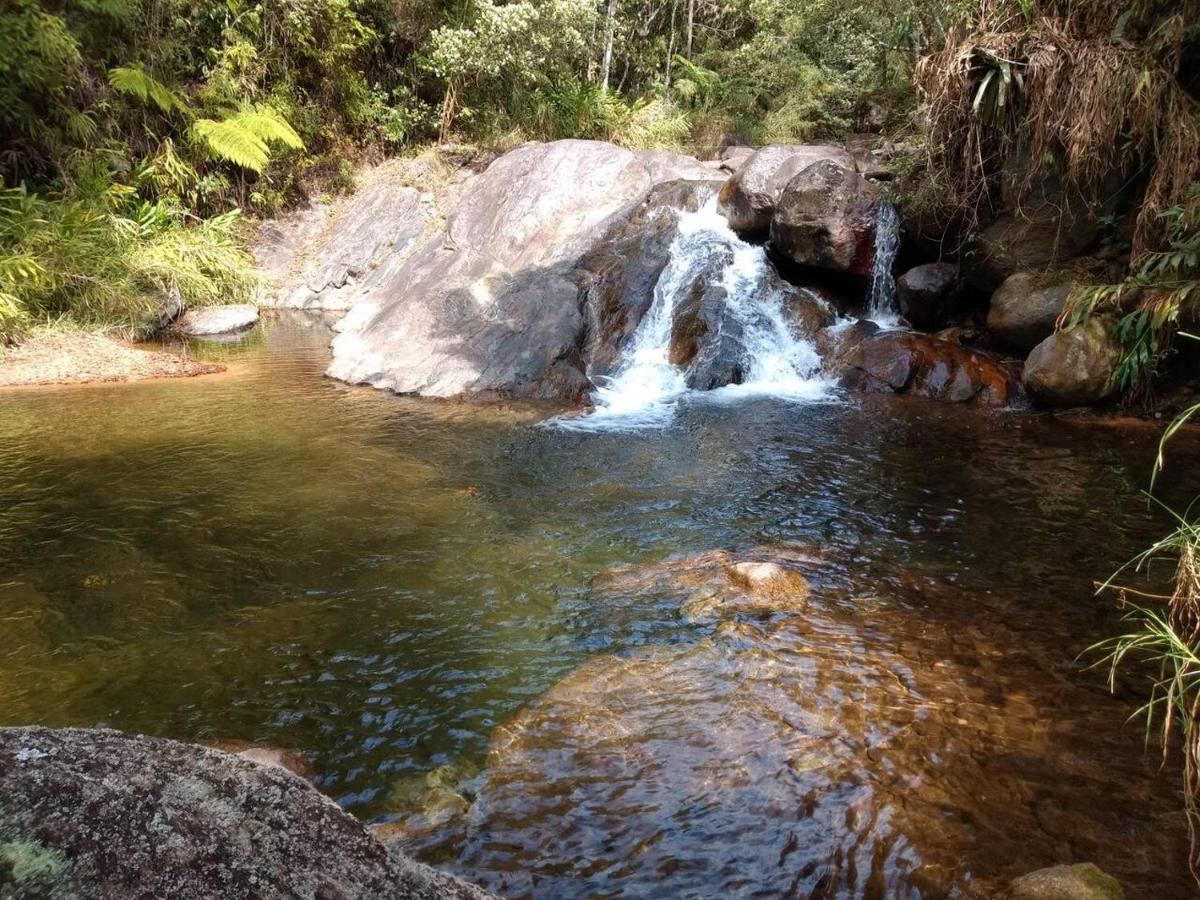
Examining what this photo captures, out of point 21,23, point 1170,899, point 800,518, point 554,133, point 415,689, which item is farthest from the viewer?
point 554,133

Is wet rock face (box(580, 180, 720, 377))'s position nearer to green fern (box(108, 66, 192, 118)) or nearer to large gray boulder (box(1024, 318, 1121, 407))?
large gray boulder (box(1024, 318, 1121, 407))

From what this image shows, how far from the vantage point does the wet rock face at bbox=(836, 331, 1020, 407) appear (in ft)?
28.7

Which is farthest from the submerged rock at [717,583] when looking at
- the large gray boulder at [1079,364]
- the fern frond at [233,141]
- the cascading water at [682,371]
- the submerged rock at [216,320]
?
the fern frond at [233,141]

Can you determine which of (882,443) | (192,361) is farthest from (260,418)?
(882,443)

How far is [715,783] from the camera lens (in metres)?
3.03

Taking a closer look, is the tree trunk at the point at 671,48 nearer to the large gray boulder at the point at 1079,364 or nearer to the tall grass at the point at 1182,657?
the large gray boulder at the point at 1079,364

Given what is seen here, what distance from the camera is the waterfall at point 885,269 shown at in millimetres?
10227

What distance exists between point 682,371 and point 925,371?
294 centimetres

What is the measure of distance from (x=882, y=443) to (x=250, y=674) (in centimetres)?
593

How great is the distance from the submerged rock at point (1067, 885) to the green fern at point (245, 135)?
16.4 meters

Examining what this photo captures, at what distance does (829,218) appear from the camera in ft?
33.5

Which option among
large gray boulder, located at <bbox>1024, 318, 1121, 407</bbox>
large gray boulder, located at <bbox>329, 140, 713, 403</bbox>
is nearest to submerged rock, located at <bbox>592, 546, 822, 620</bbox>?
large gray boulder, located at <bbox>329, 140, 713, 403</bbox>

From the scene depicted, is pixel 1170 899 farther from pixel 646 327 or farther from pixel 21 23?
pixel 21 23

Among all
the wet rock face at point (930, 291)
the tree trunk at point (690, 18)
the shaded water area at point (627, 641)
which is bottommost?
the shaded water area at point (627, 641)
